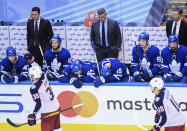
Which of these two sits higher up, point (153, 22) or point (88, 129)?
point (153, 22)

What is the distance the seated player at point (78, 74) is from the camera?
687cm

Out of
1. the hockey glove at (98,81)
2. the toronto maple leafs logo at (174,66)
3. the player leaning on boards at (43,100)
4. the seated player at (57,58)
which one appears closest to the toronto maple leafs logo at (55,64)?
the seated player at (57,58)

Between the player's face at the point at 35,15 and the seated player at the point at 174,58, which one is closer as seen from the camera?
the seated player at the point at 174,58

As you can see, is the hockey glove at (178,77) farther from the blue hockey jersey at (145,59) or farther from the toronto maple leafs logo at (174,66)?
the blue hockey jersey at (145,59)

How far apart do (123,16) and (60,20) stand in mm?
1317

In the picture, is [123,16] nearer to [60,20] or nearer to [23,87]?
[60,20]

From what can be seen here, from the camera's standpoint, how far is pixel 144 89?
21.7 ft

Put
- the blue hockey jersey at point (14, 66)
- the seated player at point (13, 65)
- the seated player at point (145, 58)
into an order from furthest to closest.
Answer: the blue hockey jersey at point (14, 66) → the seated player at point (13, 65) → the seated player at point (145, 58)

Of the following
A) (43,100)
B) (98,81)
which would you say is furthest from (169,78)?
(43,100)

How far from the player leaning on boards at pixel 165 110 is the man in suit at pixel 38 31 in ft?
11.1

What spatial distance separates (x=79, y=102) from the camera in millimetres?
6918

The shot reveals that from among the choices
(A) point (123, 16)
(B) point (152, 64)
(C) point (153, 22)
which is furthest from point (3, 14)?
(B) point (152, 64)

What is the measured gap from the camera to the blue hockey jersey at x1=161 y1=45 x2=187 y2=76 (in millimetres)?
7188

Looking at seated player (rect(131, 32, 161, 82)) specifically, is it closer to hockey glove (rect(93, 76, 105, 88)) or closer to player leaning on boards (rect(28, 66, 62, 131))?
hockey glove (rect(93, 76, 105, 88))
